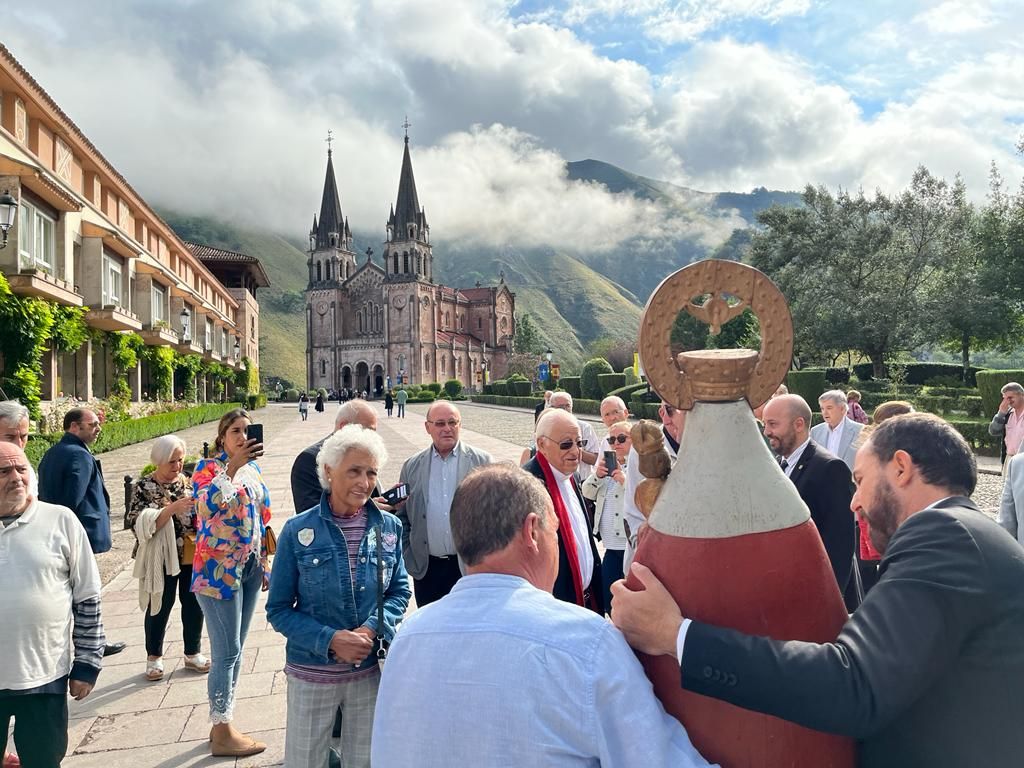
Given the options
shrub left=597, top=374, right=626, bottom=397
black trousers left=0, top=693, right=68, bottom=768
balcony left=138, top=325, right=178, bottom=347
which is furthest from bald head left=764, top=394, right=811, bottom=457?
shrub left=597, top=374, right=626, bottom=397

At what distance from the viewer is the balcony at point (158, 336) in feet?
89.1

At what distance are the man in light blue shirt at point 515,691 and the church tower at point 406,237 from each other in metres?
78.9

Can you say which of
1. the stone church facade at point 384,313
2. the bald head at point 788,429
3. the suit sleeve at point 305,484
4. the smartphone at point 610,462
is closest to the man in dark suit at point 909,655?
the bald head at point 788,429

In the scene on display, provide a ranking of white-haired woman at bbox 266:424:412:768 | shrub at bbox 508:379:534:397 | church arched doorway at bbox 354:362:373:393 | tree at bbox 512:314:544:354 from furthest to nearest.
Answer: tree at bbox 512:314:544:354
church arched doorway at bbox 354:362:373:393
shrub at bbox 508:379:534:397
white-haired woman at bbox 266:424:412:768

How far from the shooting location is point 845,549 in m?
3.44

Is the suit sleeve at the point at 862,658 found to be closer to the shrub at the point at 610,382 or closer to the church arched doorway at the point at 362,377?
the shrub at the point at 610,382

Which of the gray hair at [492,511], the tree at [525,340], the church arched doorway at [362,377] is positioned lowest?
the gray hair at [492,511]

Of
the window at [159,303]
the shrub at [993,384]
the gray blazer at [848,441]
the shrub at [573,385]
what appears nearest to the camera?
the gray blazer at [848,441]

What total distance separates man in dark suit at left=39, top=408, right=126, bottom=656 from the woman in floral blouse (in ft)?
4.63

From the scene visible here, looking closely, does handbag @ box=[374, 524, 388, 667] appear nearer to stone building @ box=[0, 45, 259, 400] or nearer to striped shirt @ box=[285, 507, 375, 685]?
striped shirt @ box=[285, 507, 375, 685]

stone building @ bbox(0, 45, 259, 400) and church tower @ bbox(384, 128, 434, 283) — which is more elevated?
church tower @ bbox(384, 128, 434, 283)

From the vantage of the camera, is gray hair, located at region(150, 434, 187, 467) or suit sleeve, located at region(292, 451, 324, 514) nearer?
suit sleeve, located at region(292, 451, 324, 514)

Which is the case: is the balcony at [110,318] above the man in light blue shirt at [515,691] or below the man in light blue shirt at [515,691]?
above

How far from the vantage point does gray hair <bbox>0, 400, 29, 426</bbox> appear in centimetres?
454
